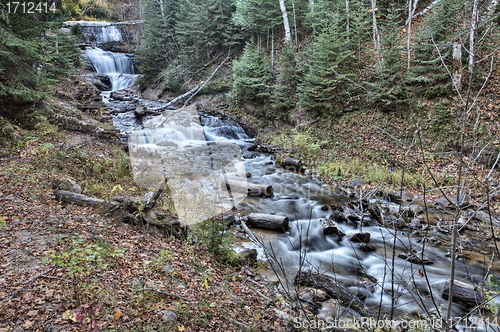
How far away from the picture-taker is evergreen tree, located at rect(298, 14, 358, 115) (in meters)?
12.4

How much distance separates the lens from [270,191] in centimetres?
944

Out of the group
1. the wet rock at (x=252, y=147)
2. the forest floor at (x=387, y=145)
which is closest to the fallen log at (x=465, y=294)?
the forest floor at (x=387, y=145)

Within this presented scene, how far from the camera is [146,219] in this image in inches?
218

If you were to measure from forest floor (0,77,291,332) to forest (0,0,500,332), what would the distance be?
1.1 inches

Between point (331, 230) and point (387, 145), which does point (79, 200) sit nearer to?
point (331, 230)

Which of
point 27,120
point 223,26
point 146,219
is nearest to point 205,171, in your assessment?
point 146,219

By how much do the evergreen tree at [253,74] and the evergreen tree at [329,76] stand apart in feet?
12.0

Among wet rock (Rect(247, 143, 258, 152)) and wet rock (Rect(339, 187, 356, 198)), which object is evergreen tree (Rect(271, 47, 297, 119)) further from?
wet rock (Rect(339, 187, 356, 198))

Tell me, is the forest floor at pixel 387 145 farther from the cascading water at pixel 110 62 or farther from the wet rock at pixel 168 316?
the cascading water at pixel 110 62

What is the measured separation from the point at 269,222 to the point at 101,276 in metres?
4.36

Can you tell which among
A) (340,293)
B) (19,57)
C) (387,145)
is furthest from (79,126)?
(387,145)

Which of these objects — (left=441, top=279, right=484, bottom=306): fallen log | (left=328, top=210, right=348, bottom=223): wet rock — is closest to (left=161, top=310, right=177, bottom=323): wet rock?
(left=441, top=279, right=484, bottom=306): fallen log

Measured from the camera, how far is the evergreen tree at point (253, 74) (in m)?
16.4

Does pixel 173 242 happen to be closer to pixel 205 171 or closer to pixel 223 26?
pixel 205 171
